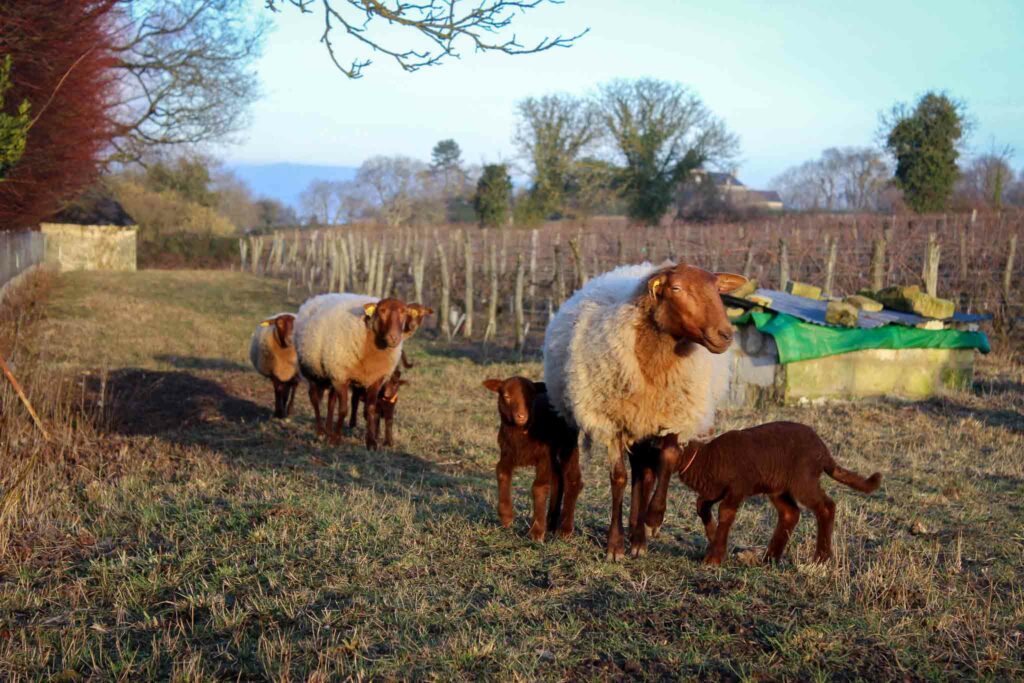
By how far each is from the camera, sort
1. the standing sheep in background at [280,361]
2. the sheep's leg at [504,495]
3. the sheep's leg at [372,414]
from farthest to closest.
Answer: the standing sheep in background at [280,361] < the sheep's leg at [372,414] < the sheep's leg at [504,495]

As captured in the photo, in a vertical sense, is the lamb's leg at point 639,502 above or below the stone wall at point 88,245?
below

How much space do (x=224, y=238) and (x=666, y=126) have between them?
25863mm

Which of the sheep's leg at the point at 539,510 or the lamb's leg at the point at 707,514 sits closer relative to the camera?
the lamb's leg at the point at 707,514

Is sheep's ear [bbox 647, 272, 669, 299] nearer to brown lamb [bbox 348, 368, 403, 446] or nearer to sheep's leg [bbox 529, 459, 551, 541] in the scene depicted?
sheep's leg [bbox 529, 459, 551, 541]

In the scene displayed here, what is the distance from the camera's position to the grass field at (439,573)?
12.5 ft

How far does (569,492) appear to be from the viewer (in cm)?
573

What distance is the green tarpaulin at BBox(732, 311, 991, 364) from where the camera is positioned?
11.6 metres

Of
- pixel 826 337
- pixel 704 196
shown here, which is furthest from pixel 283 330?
pixel 704 196

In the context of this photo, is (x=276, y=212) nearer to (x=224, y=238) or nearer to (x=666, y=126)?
(x=224, y=238)

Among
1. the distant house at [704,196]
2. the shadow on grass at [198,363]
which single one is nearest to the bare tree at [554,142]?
the distant house at [704,196]

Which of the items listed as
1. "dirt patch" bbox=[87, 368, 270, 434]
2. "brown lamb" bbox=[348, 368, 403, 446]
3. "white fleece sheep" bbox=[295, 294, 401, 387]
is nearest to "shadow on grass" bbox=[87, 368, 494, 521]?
"dirt patch" bbox=[87, 368, 270, 434]

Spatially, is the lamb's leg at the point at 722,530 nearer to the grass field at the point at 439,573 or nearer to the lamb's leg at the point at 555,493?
the grass field at the point at 439,573

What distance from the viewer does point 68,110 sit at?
13.8 meters

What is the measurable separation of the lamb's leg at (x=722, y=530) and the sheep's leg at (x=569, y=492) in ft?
3.11
